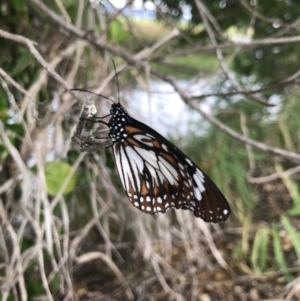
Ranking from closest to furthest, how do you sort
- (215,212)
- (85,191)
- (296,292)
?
(215,212)
(296,292)
(85,191)

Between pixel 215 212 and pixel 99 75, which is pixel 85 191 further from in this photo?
pixel 215 212

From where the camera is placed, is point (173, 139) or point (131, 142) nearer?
point (131, 142)

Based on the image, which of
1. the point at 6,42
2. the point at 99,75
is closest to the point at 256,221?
the point at 99,75

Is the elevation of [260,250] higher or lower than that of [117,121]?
lower

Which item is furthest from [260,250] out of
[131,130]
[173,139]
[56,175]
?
[131,130]

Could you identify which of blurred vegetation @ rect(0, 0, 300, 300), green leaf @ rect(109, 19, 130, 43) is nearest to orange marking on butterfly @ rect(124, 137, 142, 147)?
blurred vegetation @ rect(0, 0, 300, 300)

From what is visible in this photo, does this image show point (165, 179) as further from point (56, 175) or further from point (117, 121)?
point (56, 175)
